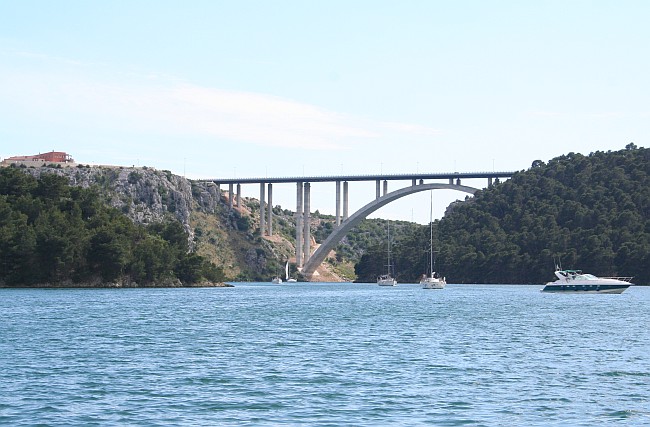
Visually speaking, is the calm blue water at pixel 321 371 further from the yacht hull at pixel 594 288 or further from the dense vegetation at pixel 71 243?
the yacht hull at pixel 594 288

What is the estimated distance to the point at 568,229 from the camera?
576ft

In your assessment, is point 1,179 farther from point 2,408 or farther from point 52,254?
point 2,408

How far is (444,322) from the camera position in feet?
228

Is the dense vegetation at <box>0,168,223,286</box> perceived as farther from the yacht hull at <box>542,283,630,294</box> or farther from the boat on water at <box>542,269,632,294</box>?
the boat on water at <box>542,269,632,294</box>

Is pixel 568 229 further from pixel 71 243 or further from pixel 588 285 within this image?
pixel 71 243

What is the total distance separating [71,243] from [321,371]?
88.4 meters

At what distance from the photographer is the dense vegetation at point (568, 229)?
6417 inches

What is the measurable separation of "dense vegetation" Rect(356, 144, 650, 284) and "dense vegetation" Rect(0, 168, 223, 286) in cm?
5977

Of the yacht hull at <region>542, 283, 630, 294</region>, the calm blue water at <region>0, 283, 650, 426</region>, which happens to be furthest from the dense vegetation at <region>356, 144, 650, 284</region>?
the calm blue water at <region>0, 283, 650, 426</region>

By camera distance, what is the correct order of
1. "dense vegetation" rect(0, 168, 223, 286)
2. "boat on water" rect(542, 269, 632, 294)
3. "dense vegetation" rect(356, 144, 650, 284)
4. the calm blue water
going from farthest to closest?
"dense vegetation" rect(356, 144, 650, 284) → "boat on water" rect(542, 269, 632, 294) → "dense vegetation" rect(0, 168, 223, 286) → the calm blue water

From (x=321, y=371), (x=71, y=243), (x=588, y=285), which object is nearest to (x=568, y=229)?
(x=588, y=285)

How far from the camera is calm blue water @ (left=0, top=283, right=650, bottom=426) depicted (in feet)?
98.0

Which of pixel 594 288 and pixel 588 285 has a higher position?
pixel 588 285

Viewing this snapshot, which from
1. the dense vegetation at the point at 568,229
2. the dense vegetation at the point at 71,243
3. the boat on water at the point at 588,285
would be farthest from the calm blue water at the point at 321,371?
the dense vegetation at the point at 568,229
